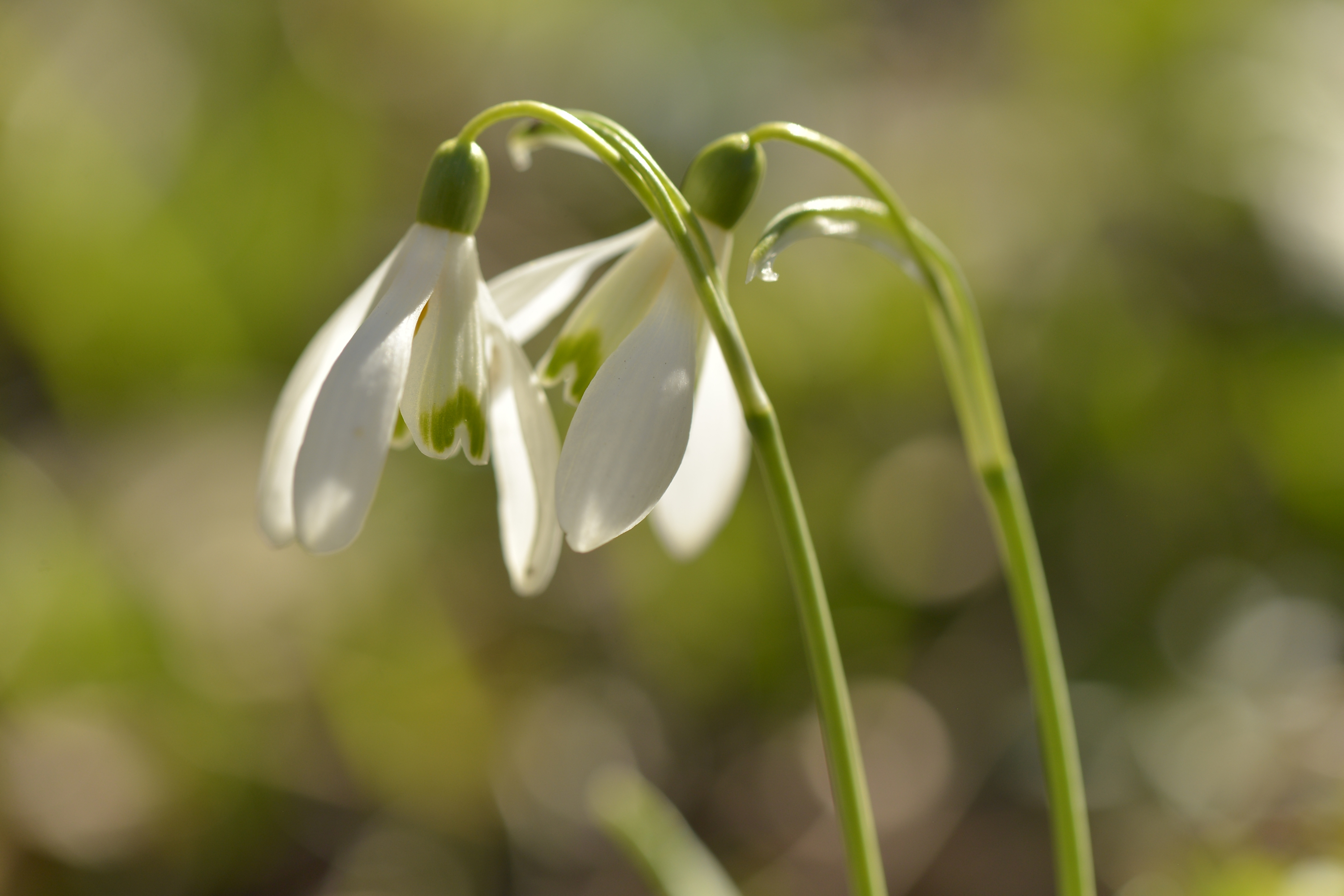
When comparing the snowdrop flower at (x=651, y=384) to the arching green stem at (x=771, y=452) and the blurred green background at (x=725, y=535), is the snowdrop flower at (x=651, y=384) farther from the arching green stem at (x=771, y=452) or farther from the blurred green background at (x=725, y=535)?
the blurred green background at (x=725, y=535)

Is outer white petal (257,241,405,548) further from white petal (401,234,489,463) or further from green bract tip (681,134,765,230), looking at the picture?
green bract tip (681,134,765,230)

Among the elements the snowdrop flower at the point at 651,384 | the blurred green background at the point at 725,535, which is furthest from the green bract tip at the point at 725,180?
the blurred green background at the point at 725,535

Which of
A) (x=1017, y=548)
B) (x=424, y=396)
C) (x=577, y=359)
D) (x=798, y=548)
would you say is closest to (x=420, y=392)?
(x=424, y=396)

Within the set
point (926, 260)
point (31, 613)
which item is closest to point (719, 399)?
point (926, 260)

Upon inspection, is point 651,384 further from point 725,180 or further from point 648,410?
point 725,180

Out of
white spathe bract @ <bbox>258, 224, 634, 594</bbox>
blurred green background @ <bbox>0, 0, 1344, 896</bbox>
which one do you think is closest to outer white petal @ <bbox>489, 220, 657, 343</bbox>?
white spathe bract @ <bbox>258, 224, 634, 594</bbox>

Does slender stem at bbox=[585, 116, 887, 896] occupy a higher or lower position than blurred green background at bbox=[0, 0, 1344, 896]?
higher
